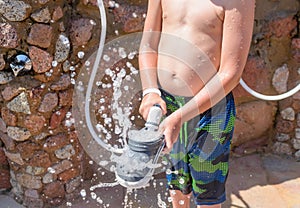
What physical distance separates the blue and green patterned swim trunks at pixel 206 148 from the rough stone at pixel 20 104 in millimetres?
674

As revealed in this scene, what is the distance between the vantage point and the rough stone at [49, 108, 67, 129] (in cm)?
229

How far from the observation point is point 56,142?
2.34 m

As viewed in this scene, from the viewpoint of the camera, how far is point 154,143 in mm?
1545

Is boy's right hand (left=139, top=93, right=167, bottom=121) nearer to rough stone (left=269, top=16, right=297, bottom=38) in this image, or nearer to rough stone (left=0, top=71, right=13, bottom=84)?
rough stone (left=0, top=71, right=13, bottom=84)

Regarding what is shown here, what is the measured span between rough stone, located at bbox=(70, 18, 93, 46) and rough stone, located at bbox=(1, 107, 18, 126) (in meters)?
0.43

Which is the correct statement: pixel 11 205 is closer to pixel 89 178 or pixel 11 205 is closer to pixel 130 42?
pixel 89 178

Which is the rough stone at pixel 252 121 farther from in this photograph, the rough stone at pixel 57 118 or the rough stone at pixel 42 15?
the rough stone at pixel 42 15

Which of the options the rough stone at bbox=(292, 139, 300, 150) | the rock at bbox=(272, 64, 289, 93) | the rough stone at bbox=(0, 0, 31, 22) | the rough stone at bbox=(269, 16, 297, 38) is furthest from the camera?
the rough stone at bbox=(292, 139, 300, 150)

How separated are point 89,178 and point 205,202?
32.3 inches

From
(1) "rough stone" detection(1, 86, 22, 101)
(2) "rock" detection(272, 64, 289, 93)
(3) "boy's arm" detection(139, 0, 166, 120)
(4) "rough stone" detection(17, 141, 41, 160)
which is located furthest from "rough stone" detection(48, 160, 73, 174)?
(2) "rock" detection(272, 64, 289, 93)

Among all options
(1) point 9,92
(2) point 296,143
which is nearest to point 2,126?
(1) point 9,92

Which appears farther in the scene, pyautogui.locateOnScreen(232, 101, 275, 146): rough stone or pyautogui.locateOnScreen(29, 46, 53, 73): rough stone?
pyautogui.locateOnScreen(232, 101, 275, 146): rough stone

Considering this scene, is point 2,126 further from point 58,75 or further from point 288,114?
point 288,114

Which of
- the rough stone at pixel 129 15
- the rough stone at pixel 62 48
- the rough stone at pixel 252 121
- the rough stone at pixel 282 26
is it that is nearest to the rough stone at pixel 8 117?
the rough stone at pixel 62 48
